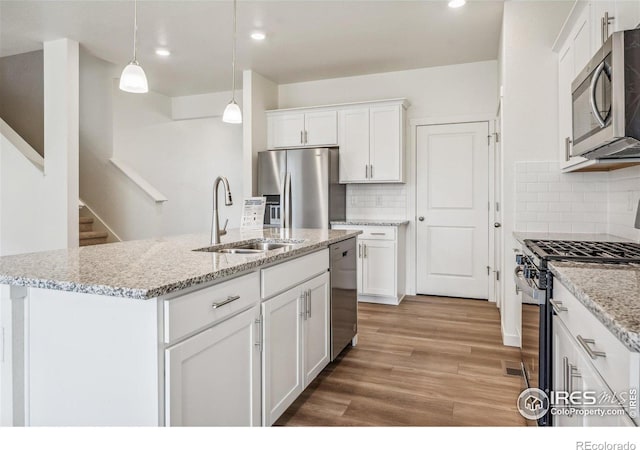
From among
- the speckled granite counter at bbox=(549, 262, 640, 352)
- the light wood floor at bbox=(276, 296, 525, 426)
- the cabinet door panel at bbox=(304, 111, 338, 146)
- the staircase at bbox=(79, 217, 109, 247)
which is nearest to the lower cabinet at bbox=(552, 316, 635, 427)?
the speckled granite counter at bbox=(549, 262, 640, 352)

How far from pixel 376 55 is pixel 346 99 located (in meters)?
0.85

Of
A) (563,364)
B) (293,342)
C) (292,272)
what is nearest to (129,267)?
(292,272)

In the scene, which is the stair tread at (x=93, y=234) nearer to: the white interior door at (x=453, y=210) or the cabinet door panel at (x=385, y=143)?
the cabinet door panel at (x=385, y=143)

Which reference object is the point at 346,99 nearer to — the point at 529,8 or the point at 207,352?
the point at 529,8

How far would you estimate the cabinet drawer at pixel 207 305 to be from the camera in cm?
128

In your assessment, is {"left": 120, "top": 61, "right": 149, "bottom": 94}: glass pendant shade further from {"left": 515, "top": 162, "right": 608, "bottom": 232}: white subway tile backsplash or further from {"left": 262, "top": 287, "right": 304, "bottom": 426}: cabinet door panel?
{"left": 515, "top": 162, "right": 608, "bottom": 232}: white subway tile backsplash

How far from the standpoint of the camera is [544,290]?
177 cm

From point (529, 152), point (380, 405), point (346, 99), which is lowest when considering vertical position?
point (380, 405)

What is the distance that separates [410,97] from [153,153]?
12.9 ft

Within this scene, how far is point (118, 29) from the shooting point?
3.85 m

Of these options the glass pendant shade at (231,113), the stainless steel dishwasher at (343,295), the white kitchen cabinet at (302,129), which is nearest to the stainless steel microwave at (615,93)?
the stainless steel dishwasher at (343,295)

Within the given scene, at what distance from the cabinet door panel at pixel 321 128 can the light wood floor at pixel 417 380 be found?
7.28 ft

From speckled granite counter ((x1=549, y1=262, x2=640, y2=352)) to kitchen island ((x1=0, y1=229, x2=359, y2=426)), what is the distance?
3.73 feet

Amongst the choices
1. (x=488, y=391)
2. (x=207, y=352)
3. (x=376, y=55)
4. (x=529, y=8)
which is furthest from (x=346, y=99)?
(x=207, y=352)
